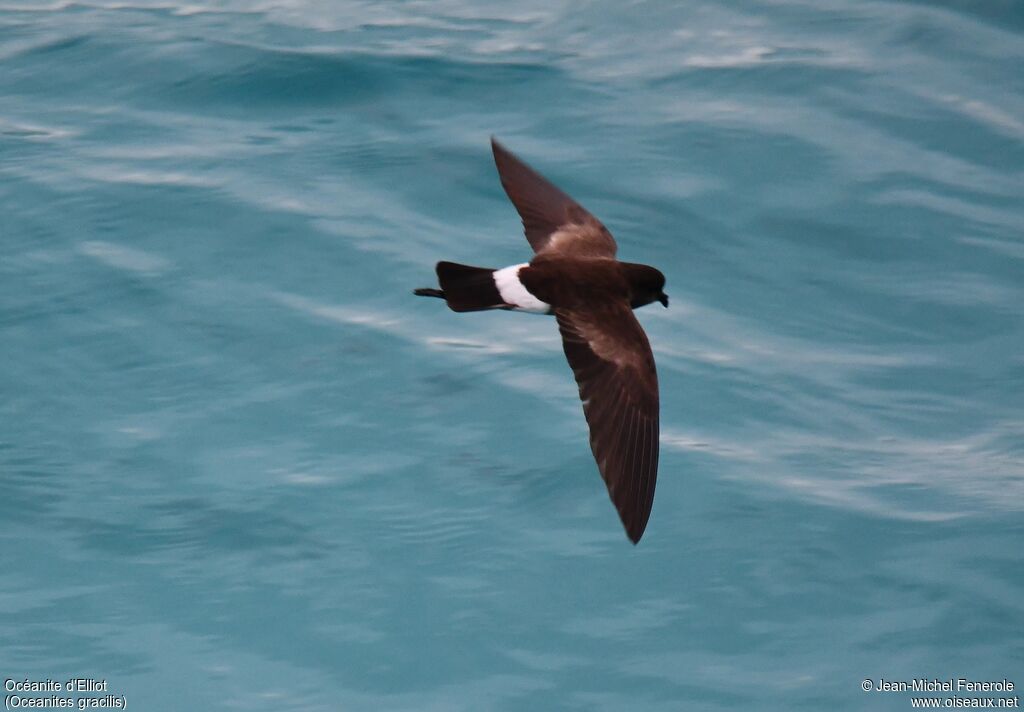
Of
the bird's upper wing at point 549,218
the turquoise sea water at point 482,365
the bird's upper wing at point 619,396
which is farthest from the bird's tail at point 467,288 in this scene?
the turquoise sea water at point 482,365

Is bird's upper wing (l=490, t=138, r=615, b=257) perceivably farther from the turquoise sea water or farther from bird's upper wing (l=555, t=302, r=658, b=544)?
the turquoise sea water

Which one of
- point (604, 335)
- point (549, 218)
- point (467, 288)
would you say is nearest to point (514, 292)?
point (467, 288)

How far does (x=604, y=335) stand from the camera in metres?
4.29

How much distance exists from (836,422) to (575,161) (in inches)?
90.5

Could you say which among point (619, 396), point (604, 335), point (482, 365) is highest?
point (604, 335)

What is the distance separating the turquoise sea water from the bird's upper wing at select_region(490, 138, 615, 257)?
744mm

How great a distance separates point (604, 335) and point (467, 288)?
0.43m

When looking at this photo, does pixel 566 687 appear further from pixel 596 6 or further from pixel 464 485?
pixel 596 6

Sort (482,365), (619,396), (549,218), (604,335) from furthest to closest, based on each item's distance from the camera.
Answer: (482,365)
(549,218)
(604,335)
(619,396)

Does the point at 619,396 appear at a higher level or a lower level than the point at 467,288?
lower

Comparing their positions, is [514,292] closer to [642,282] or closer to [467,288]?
[467,288]

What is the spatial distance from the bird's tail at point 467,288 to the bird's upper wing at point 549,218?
0.67m

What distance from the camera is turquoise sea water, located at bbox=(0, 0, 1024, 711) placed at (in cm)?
452

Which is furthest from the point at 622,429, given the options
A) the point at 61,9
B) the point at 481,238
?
the point at 61,9
